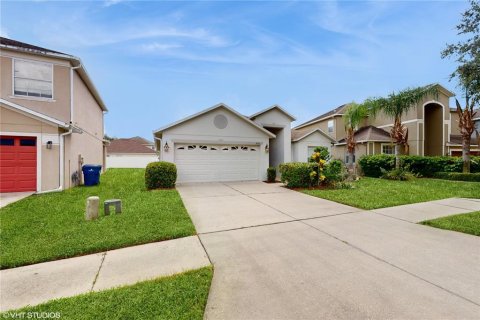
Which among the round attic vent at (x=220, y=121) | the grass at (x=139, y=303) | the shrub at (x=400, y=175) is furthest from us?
the shrub at (x=400, y=175)

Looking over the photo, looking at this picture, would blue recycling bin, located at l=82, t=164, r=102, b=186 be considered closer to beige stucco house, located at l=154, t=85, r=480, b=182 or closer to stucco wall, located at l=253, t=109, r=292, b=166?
beige stucco house, located at l=154, t=85, r=480, b=182

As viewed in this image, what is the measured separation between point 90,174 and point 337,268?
12.7m

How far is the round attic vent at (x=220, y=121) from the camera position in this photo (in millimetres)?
13031

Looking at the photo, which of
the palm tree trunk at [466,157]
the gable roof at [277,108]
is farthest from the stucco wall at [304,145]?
the palm tree trunk at [466,157]

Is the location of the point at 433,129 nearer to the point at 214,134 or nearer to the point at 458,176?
the point at 458,176

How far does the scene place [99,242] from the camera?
4215mm

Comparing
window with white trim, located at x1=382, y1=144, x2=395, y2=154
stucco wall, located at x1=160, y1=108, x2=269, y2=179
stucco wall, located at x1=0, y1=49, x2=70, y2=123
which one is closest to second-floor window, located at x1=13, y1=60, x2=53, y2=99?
stucco wall, located at x1=0, y1=49, x2=70, y2=123

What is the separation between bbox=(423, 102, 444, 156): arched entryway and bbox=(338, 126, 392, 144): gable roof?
12.9 ft

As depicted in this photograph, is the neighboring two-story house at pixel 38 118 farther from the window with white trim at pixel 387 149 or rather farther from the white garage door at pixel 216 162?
the window with white trim at pixel 387 149


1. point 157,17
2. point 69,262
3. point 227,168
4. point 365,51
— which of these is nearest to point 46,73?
point 157,17

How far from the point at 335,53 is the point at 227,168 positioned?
9.79m

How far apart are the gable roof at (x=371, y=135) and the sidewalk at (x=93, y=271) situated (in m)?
21.5

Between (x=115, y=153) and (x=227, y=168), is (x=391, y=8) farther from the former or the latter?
(x=115, y=153)

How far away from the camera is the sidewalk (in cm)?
283
